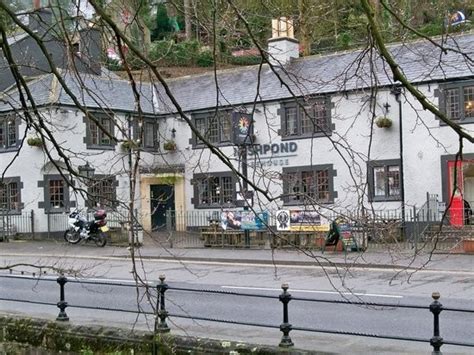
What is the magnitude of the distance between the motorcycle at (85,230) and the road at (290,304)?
8.49 metres

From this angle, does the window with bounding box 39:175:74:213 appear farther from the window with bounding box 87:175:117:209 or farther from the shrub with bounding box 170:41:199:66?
the window with bounding box 87:175:117:209

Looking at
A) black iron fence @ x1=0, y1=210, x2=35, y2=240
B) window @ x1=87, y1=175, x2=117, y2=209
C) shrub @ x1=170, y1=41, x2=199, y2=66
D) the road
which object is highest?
shrub @ x1=170, y1=41, x2=199, y2=66

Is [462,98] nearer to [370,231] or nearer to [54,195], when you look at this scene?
[54,195]

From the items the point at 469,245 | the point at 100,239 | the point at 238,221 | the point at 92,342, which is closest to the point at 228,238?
the point at 238,221

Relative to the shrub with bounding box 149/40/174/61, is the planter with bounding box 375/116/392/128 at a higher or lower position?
higher

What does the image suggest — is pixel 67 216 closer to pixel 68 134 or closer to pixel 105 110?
pixel 68 134

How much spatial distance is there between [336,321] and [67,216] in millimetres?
23439

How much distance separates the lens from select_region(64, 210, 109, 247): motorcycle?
2945 cm

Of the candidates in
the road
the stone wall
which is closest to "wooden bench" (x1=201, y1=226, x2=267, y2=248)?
the road

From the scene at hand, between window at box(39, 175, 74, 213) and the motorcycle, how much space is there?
2213mm

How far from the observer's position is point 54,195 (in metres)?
33.3

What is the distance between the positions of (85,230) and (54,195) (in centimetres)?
428

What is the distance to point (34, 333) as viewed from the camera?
9.52 metres

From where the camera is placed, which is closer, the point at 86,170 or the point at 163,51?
the point at 163,51
